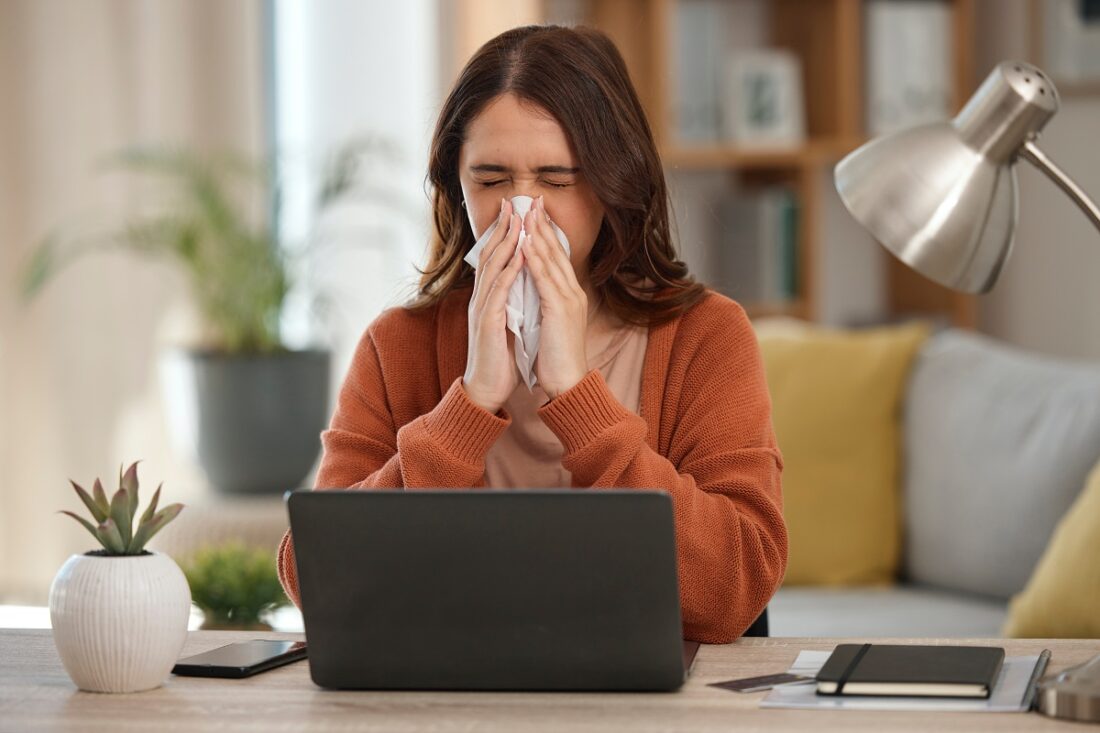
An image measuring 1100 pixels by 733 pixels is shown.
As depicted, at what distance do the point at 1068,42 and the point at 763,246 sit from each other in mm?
895

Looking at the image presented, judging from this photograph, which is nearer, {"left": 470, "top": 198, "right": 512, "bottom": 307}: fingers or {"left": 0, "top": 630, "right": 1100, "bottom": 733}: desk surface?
{"left": 0, "top": 630, "right": 1100, "bottom": 733}: desk surface

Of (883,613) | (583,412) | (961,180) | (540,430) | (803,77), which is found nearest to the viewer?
(961,180)

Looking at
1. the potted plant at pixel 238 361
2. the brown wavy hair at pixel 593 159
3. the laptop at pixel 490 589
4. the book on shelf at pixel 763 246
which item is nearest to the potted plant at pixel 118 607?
the laptop at pixel 490 589

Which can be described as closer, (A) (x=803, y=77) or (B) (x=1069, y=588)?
(B) (x=1069, y=588)

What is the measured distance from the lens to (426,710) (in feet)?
3.63

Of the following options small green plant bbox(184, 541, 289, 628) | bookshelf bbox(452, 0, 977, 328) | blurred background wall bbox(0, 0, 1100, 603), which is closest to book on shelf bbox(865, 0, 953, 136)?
bookshelf bbox(452, 0, 977, 328)

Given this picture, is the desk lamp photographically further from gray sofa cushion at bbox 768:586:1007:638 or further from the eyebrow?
gray sofa cushion at bbox 768:586:1007:638

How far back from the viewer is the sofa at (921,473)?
2.58 meters

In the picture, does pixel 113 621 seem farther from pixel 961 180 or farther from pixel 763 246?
pixel 763 246

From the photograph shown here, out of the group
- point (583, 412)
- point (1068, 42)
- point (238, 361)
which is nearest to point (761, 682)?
point (583, 412)

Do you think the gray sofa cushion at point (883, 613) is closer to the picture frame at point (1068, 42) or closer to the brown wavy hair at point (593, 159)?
the brown wavy hair at point (593, 159)

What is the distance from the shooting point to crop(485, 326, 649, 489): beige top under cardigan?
1.63 m

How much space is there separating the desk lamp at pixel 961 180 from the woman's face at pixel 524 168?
1.05 feet

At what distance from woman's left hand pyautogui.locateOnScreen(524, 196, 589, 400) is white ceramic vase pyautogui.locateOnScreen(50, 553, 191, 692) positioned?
1.40 ft
